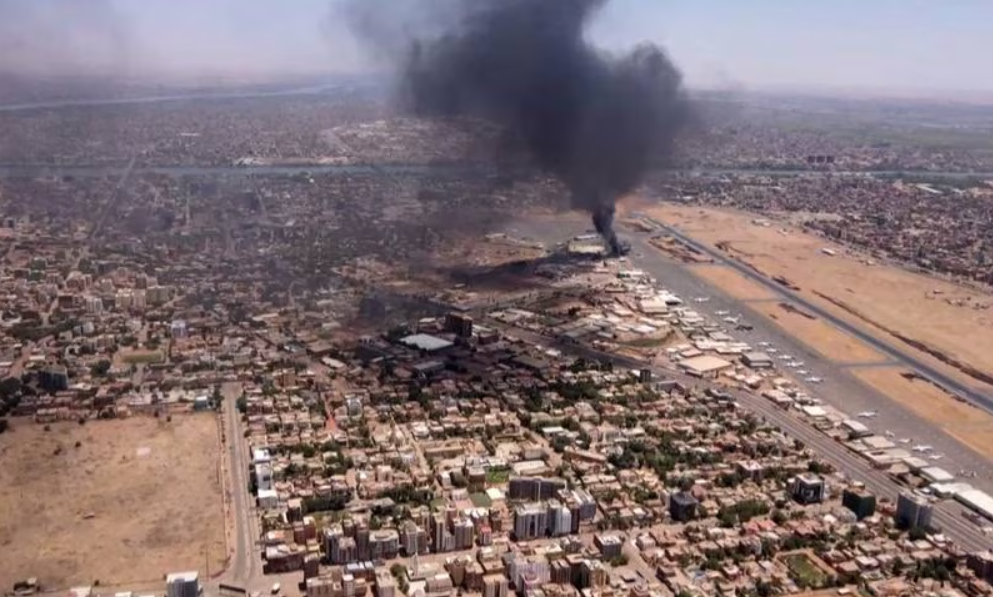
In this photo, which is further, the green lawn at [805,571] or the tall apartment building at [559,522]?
the tall apartment building at [559,522]

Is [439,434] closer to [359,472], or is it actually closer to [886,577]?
[359,472]

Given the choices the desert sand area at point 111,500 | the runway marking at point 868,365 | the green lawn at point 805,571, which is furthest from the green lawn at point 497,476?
the runway marking at point 868,365

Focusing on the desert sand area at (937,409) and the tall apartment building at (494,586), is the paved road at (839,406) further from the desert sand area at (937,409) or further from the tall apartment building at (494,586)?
the tall apartment building at (494,586)

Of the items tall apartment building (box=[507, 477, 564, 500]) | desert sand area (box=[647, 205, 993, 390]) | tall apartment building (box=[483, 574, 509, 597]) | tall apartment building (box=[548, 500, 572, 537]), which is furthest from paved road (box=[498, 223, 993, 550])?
tall apartment building (box=[483, 574, 509, 597])

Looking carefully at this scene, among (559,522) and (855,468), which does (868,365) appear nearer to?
(855,468)

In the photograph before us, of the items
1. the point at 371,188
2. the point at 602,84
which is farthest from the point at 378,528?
Result: the point at 371,188

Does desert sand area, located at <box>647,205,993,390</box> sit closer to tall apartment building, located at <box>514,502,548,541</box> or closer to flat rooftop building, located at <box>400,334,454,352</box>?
flat rooftop building, located at <box>400,334,454,352</box>
